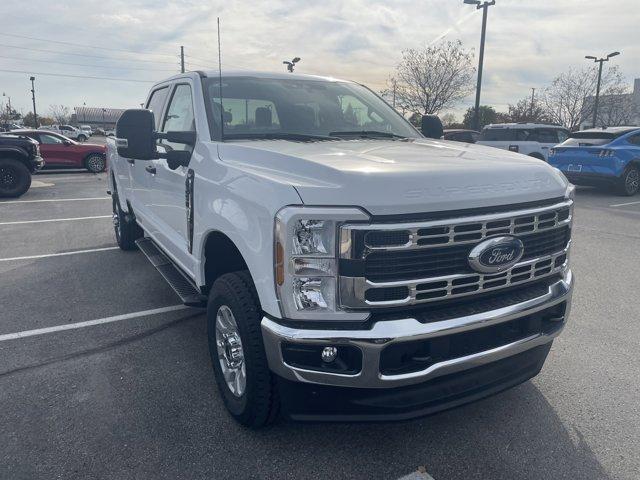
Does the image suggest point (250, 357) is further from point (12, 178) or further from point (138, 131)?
point (12, 178)

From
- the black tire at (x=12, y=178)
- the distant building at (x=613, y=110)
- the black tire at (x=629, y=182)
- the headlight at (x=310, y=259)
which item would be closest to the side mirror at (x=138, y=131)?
the headlight at (x=310, y=259)

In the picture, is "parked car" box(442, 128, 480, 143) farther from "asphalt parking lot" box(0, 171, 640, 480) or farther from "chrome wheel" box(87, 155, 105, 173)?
"asphalt parking lot" box(0, 171, 640, 480)

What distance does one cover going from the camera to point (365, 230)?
87.1 inches

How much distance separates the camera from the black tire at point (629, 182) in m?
12.7

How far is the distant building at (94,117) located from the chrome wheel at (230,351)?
4269 inches

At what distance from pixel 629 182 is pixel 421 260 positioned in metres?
12.9

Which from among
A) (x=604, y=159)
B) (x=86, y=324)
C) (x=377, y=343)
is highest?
(x=604, y=159)

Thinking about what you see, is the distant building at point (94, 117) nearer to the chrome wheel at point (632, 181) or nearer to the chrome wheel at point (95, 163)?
the chrome wheel at point (95, 163)

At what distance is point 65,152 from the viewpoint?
707 inches

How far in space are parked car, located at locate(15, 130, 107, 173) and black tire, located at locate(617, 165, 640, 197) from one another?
53.5ft

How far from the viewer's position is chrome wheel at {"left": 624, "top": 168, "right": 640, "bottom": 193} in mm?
12816

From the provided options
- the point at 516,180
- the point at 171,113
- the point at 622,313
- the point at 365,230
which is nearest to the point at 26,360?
the point at 171,113

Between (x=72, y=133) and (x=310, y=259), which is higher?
(x=310, y=259)

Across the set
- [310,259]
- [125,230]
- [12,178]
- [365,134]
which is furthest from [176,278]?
[12,178]
